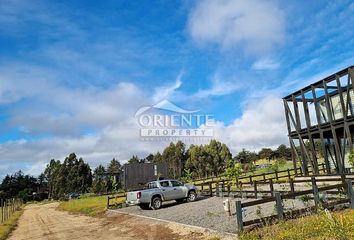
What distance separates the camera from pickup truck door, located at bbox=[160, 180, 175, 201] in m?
19.9

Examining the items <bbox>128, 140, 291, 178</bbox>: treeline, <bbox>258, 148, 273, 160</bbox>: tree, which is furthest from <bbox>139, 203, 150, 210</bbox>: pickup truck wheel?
<bbox>258, 148, 273, 160</bbox>: tree

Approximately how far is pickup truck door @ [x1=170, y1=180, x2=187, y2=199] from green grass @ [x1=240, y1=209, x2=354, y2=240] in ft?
38.3

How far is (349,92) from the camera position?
19891 millimetres

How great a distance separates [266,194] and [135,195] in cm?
794

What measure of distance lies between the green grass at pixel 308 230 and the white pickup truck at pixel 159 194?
1117 centimetres

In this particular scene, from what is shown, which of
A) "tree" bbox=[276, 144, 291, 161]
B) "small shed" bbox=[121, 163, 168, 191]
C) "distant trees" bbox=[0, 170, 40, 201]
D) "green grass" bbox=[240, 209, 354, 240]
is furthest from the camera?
"distant trees" bbox=[0, 170, 40, 201]

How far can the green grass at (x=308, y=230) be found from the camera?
254 inches

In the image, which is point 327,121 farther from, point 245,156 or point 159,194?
point 245,156

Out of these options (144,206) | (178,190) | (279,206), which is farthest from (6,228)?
(279,206)

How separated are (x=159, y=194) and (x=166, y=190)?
0.58 metres

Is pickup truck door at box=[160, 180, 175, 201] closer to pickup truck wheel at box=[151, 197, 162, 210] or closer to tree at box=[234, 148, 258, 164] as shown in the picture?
pickup truck wheel at box=[151, 197, 162, 210]

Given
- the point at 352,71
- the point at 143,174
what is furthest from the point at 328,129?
the point at 143,174

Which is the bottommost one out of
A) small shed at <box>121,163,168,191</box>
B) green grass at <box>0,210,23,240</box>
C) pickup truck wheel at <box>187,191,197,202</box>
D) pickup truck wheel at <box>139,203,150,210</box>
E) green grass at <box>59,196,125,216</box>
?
green grass at <box>0,210,23,240</box>

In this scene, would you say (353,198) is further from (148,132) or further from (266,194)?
(148,132)
